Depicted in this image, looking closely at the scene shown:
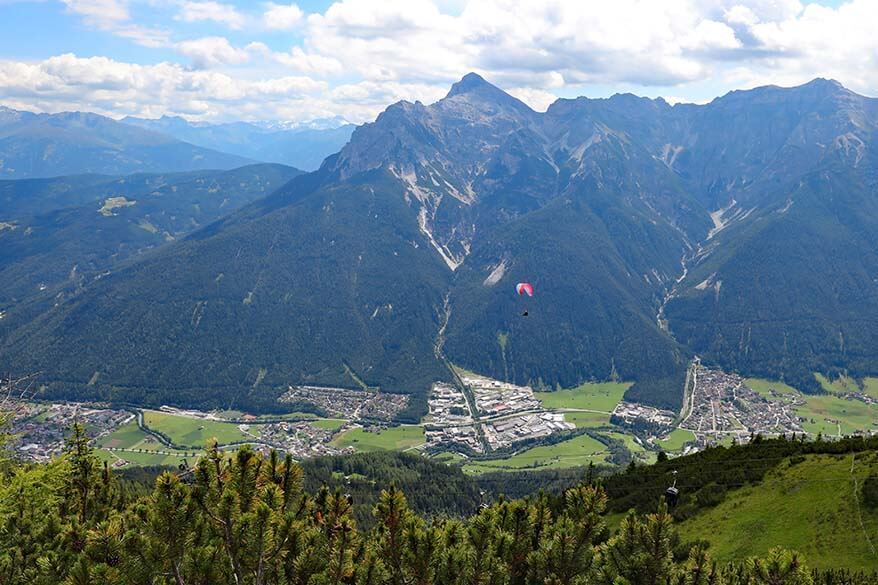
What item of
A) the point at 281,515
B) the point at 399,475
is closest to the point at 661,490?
the point at 281,515

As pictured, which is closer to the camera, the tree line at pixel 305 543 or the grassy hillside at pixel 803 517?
the tree line at pixel 305 543

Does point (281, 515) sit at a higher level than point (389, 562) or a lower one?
higher

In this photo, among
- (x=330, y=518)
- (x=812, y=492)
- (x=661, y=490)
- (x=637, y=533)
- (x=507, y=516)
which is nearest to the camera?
(x=637, y=533)

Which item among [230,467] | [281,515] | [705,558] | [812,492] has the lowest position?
[812,492]

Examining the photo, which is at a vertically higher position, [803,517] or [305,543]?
[305,543]

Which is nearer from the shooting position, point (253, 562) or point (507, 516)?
point (253, 562)

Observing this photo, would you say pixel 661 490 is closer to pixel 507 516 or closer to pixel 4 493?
pixel 507 516

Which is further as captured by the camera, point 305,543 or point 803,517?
point 803,517

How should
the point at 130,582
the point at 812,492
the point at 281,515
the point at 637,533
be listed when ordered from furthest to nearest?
the point at 812,492 → the point at 637,533 → the point at 281,515 → the point at 130,582
